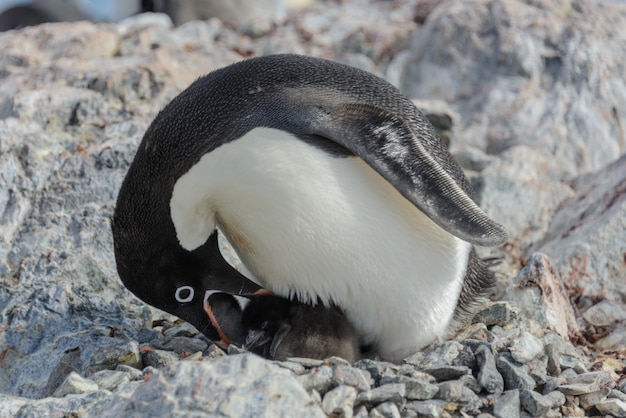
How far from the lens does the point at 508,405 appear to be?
3559 mm

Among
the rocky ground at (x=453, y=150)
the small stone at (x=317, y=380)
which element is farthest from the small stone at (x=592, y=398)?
the small stone at (x=317, y=380)

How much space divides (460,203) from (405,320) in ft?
2.06

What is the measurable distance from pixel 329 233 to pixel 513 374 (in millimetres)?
972

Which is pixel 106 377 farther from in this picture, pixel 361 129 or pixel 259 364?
pixel 361 129

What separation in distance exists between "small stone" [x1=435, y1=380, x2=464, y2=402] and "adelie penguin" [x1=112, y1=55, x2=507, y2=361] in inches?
26.0

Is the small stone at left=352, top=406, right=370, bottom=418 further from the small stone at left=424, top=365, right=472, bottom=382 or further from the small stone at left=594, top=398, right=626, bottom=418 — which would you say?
the small stone at left=594, top=398, right=626, bottom=418

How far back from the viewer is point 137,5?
12.9 meters

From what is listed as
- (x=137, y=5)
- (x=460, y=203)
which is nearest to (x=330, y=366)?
(x=460, y=203)

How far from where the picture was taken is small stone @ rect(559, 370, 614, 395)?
3752 mm

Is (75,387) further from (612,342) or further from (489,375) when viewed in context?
(612,342)

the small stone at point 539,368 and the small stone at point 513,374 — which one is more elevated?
the small stone at point 513,374

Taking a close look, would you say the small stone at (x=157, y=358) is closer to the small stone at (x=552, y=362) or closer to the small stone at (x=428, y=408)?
the small stone at (x=428, y=408)

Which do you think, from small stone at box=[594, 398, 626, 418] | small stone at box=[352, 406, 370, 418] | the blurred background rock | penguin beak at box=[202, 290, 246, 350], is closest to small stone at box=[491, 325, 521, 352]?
small stone at box=[594, 398, 626, 418]

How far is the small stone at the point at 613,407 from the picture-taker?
3.74 metres
